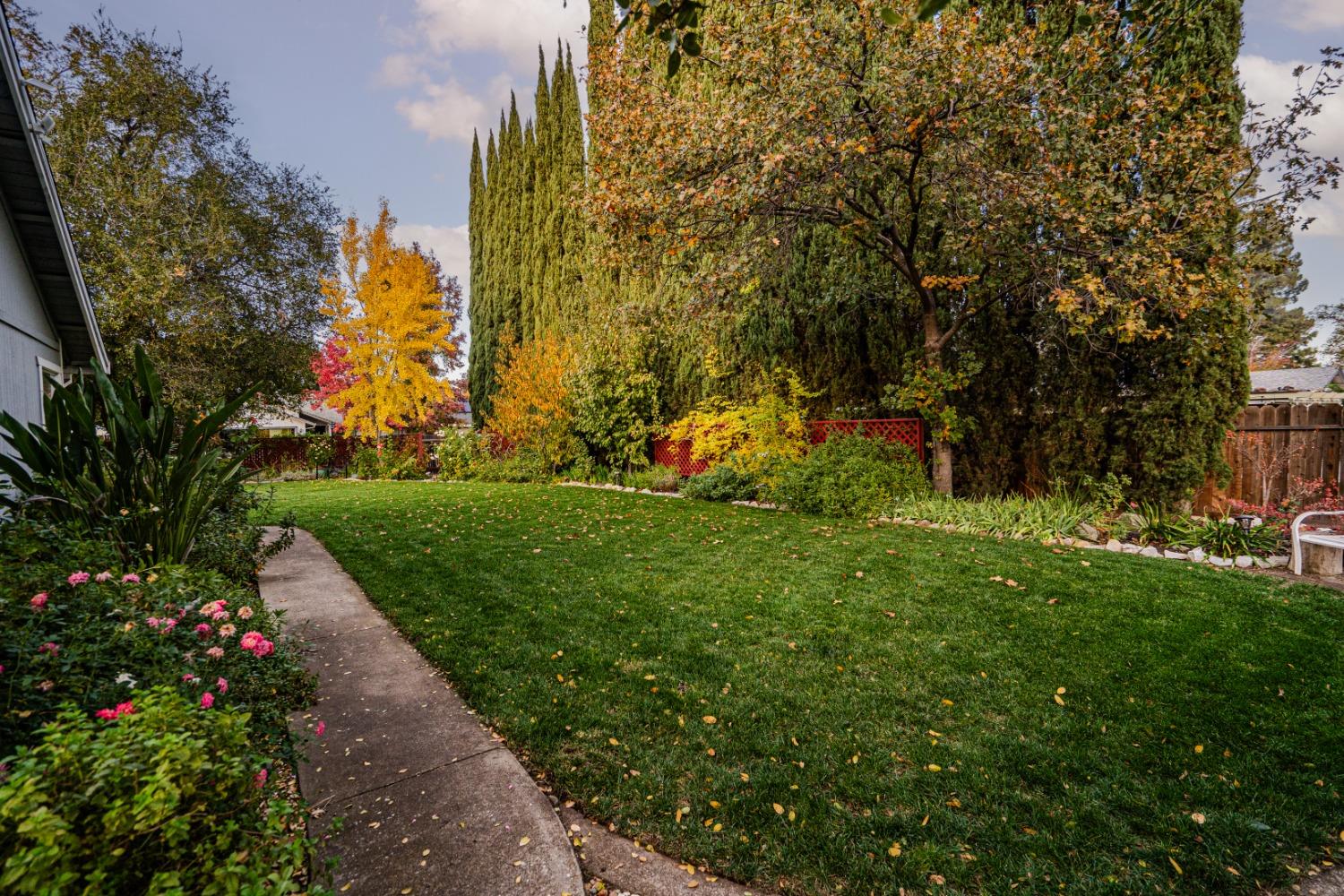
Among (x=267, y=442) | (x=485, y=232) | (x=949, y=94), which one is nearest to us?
(x=949, y=94)

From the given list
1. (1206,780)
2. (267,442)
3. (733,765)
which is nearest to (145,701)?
(733,765)

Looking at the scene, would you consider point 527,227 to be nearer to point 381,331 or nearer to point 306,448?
point 381,331

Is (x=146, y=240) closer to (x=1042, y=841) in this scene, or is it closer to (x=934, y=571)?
(x=934, y=571)

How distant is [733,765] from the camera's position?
2432 mm

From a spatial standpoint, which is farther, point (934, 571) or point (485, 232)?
point (485, 232)

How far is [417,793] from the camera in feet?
7.15

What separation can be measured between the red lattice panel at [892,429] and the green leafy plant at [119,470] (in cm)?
757

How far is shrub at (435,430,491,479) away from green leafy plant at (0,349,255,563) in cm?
1198

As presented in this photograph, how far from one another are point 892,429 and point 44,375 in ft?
35.9

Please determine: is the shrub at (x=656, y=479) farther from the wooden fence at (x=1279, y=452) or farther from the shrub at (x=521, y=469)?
the wooden fence at (x=1279, y=452)

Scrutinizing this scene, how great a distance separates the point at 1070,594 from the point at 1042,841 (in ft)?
9.63

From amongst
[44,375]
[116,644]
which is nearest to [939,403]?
[116,644]

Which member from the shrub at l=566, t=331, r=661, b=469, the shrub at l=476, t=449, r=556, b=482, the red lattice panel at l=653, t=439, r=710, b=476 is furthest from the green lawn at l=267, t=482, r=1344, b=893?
the shrub at l=476, t=449, r=556, b=482

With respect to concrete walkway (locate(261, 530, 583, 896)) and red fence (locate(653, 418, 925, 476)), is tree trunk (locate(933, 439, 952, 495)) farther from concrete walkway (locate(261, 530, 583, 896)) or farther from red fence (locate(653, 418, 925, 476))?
concrete walkway (locate(261, 530, 583, 896))
